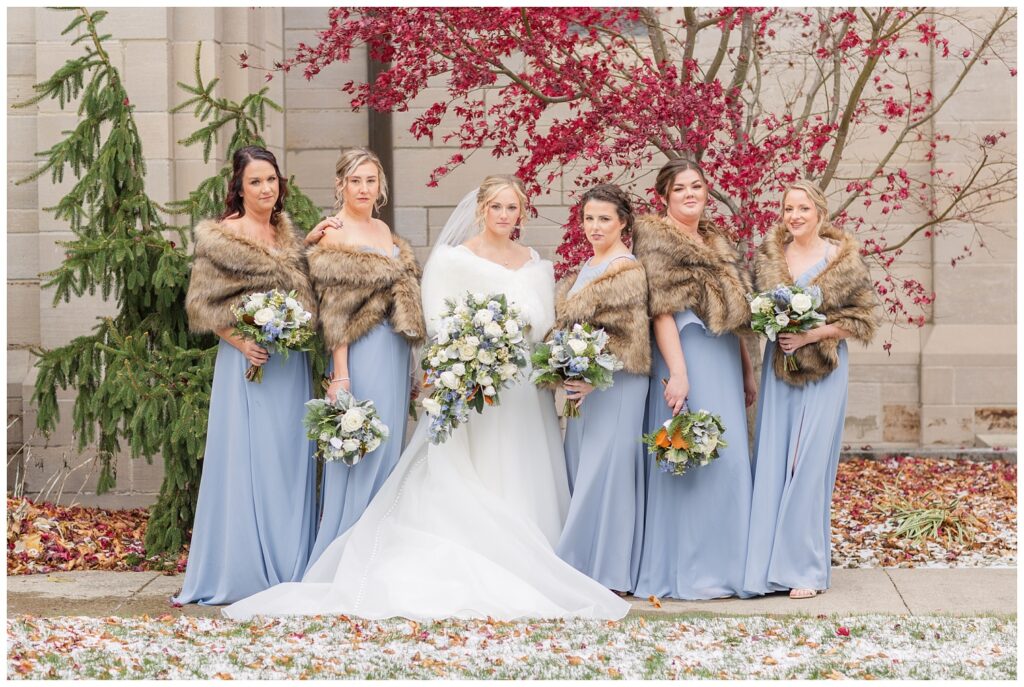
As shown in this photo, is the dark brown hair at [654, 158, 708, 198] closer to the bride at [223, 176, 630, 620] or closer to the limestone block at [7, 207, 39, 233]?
the bride at [223, 176, 630, 620]

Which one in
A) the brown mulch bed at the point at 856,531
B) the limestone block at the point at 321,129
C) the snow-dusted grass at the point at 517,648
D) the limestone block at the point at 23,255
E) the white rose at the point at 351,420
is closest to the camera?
the snow-dusted grass at the point at 517,648

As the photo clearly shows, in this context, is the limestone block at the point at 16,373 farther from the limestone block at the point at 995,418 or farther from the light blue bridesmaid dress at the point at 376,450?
the limestone block at the point at 995,418

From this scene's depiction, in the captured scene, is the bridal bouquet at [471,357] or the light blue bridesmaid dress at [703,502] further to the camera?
the light blue bridesmaid dress at [703,502]

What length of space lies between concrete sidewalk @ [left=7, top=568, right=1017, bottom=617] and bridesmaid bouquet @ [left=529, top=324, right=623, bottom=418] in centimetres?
118

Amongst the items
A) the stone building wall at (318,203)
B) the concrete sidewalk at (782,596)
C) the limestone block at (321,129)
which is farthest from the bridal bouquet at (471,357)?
the limestone block at (321,129)

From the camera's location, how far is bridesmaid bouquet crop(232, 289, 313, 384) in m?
6.09

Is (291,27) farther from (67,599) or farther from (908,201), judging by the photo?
(67,599)

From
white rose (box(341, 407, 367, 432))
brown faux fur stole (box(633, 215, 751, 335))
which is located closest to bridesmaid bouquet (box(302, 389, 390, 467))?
white rose (box(341, 407, 367, 432))

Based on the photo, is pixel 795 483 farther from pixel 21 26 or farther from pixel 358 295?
pixel 21 26

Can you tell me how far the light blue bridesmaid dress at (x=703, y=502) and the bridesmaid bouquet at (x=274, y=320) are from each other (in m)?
1.84

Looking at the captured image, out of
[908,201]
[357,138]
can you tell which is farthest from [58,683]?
[908,201]

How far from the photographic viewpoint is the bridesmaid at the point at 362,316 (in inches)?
251

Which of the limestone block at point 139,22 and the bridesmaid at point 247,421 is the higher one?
the limestone block at point 139,22

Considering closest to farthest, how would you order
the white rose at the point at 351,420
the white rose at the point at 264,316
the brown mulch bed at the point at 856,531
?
the white rose at the point at 264,316
the white rose at the point at 351,420
the brown mulch bed at the point at 856,531
